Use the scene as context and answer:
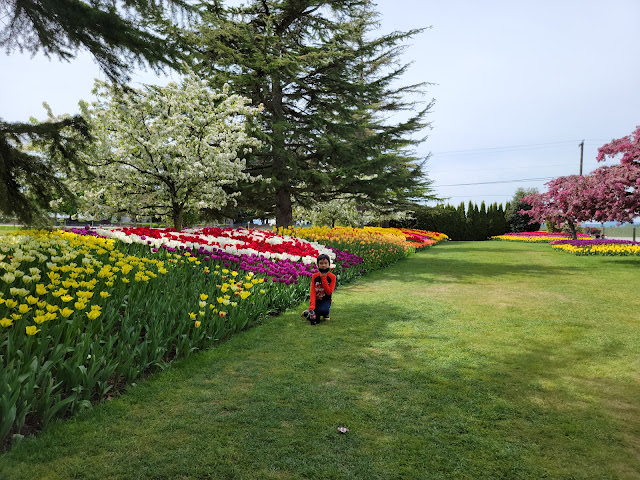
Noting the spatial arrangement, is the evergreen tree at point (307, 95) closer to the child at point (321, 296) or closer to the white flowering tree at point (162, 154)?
the white flowering tree at point (162, 154)

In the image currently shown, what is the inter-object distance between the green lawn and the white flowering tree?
6.58 m

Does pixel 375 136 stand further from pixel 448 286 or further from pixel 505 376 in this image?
pixel 505 376

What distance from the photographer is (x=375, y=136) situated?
1548 cm

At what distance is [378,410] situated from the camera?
9.64ft

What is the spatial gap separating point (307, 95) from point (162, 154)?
7.53 meters

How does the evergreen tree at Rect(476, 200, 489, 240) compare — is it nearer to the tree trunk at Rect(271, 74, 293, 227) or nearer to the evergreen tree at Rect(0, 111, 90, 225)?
the tree trunk at Rect(271, 74, 293, 227)

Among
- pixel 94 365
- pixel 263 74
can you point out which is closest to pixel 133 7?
pixel 94 365

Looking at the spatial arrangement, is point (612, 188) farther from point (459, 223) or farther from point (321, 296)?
point (459, 223)

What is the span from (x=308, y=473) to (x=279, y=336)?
8.69ft

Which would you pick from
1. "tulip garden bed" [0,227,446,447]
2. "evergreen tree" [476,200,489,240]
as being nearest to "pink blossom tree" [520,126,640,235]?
"tulip garden bed" [0,227,446,447]

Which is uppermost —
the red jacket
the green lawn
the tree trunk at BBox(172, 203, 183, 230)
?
the tree trunk at BBox(172, 203, 183, 230)

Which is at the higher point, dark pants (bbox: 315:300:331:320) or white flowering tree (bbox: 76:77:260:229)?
white flowering tree (bbox: 76:77:260:229)

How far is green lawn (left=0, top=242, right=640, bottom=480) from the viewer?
2.28m

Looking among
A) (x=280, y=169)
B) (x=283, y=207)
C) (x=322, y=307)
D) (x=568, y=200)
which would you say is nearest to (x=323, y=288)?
(x=322, y=307)
